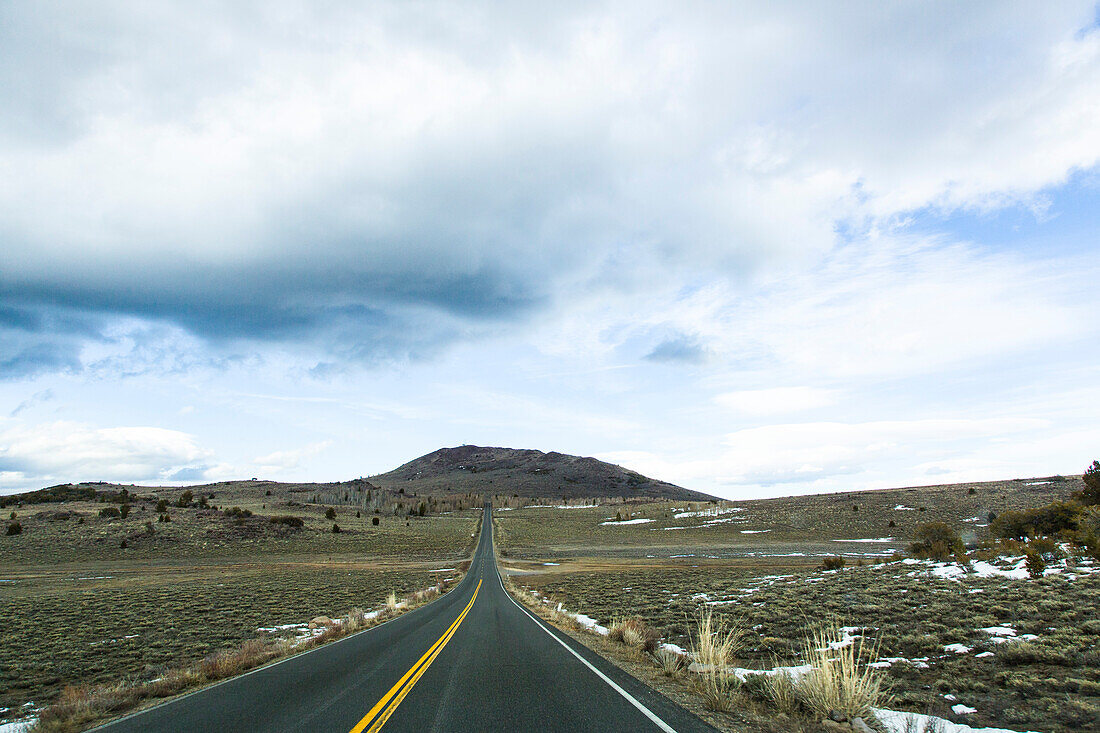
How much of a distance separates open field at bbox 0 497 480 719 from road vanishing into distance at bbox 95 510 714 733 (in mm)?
5112

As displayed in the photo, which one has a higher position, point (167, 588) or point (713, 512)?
point (167, 588)

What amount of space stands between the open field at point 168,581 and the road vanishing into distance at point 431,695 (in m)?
5.11

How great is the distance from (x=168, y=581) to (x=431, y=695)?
41.4 m

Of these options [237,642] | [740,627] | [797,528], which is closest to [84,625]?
[237,642]

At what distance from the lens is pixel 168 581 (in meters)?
39.6

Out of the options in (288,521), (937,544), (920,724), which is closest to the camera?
(920,724)

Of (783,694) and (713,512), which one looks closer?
(783,694)

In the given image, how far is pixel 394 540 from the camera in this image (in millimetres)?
79062

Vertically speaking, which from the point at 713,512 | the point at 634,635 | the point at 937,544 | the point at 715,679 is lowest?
the point at 713,512

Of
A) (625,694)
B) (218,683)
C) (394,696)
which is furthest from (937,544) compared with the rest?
(218,683)

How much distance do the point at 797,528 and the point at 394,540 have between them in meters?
55.9

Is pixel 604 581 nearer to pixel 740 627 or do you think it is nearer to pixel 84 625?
pixel 740 627

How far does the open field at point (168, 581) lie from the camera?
627 inches

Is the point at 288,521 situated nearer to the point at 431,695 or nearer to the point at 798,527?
the point at 798,527
